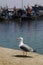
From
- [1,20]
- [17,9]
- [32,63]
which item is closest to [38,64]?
[32,63]

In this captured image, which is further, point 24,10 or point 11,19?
point 24,10

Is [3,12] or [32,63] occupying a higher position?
[32,63]

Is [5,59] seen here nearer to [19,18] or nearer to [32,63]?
[32,63]

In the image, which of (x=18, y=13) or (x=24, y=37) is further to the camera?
(x=18, y=13)

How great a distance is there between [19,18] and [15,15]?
1.58m

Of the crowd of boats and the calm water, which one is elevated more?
the calm water

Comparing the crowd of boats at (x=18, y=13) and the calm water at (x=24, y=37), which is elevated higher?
the calm water at (x=24, y=37)

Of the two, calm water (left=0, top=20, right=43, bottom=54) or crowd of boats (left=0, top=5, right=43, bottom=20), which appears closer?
calm water (left=0, top=20, right=43, bottom=54)

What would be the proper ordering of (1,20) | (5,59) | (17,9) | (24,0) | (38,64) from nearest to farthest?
1. (38,64)
2. (5,59)
3. (1,20)
4. (17,9)
5. (24,0)

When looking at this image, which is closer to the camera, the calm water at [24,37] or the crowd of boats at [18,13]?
the calm water at [24,37]

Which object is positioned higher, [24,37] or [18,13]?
[24,37]

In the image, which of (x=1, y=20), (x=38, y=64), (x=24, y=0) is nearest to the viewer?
(x=38, y=64)

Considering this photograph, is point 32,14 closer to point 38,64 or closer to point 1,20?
point 1,20

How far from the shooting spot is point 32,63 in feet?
27.6
